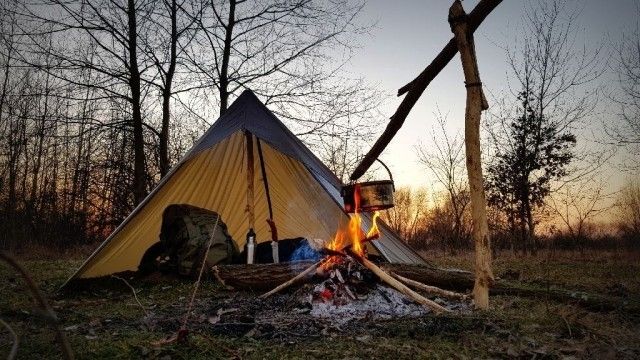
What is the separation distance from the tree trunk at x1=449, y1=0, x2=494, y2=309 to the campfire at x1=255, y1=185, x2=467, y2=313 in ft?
1.54

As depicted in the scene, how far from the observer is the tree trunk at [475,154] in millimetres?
3383

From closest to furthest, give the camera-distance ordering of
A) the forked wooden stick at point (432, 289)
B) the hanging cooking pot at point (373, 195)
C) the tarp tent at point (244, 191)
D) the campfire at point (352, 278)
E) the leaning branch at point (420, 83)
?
the leaning branch at point (420, 83)
the hanging cooking pot at point (373, 195)
the campfire at point (352, 278)
the forked wooden stick at point (432, 289)
the tarp tent at point (244, 191)

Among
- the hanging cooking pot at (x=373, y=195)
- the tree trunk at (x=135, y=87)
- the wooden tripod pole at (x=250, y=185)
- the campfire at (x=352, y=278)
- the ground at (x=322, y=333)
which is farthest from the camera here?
the tree trunk at (x=135, y=87)

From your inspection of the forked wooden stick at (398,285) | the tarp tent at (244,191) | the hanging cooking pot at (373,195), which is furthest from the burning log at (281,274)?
the hanging cooking pot at (373,195)

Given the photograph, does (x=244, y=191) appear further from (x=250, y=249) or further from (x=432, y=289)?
(x=432, y=289)

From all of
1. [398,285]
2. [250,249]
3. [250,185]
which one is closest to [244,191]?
[250,185]

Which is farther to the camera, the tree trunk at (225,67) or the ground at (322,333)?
the tree trunk at (225,67)

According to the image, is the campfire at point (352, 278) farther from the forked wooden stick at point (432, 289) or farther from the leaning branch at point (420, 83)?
the leaning branch at point (420, 83)

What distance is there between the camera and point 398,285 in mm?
3920

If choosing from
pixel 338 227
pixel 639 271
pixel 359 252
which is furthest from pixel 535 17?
pixel 359 252

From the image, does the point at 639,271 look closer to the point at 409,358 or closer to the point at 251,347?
the point at 409,358

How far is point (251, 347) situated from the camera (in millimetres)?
2559

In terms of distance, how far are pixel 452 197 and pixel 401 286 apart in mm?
13424

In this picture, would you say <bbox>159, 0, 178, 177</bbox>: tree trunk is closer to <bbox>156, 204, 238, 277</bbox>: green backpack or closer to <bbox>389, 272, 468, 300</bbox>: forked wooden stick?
<bbox>156, 204, 238, 277</bbox>: green backpack
